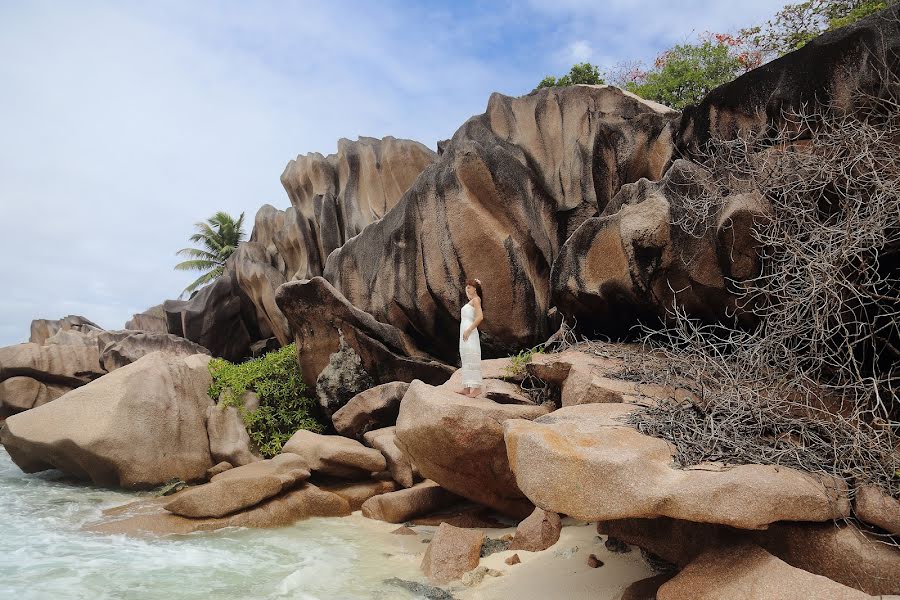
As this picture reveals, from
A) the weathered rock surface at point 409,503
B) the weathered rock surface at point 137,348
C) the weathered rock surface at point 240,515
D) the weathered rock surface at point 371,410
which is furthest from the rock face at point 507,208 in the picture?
the weathered rock surface at point 137,348

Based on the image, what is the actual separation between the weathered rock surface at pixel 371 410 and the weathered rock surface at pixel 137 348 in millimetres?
9277

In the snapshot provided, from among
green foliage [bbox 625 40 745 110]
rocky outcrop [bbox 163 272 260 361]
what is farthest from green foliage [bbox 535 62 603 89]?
rocky outcrop [bbox 163 272 260 361]

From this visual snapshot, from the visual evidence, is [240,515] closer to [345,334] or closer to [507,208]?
[345,334]

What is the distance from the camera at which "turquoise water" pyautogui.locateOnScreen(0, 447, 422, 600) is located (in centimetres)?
491

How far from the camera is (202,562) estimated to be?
18.5 ft

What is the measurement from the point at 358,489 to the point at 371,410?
1456mm

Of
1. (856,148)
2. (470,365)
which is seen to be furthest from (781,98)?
Result: (470,365)

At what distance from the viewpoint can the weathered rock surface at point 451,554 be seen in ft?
16.3

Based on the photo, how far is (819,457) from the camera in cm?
379

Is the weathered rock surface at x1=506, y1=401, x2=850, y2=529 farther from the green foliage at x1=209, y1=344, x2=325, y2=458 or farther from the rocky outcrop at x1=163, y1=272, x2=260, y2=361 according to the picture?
the rocky outcrop at x1=163, y1=272, x2=260, y2=361

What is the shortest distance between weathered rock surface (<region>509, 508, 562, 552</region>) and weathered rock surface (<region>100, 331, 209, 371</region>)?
45.3 feet

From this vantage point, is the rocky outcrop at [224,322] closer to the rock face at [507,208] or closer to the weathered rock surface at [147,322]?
the weathered rock surface at [147,322]

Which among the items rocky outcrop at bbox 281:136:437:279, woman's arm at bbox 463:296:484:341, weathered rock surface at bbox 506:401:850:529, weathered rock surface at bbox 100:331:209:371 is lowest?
weathered rock surface at bbox 506:401:850:529

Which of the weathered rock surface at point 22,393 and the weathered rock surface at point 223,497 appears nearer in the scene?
the weathered rock surface at point 223,497
